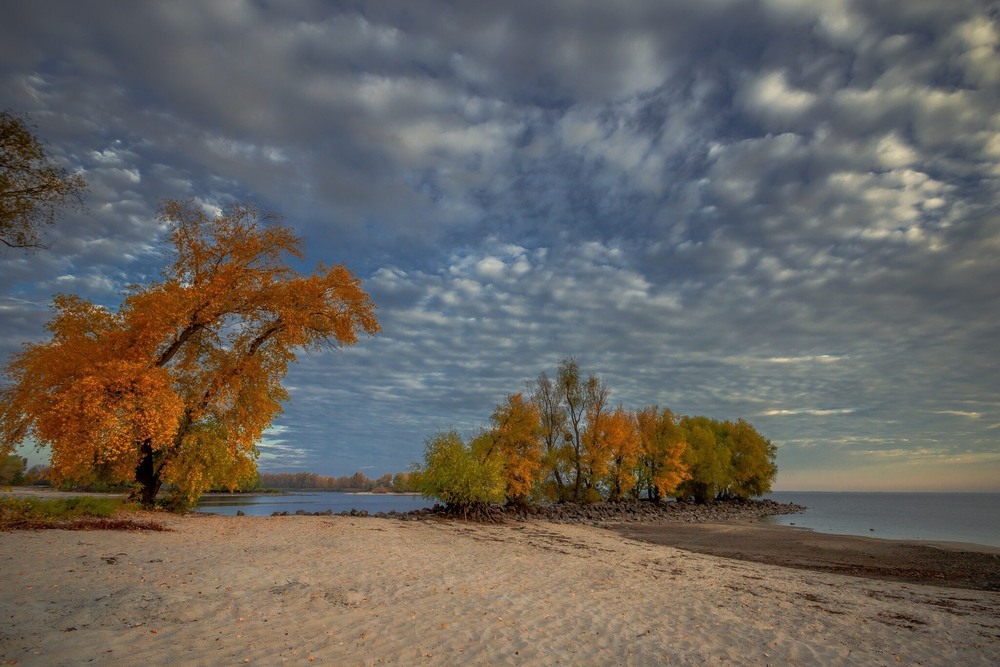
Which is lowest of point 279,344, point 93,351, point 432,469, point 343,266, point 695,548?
point 695,548

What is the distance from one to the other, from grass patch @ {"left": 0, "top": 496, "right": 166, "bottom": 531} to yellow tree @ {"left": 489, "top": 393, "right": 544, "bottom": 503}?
84.2 ft

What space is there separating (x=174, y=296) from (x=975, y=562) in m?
39.4

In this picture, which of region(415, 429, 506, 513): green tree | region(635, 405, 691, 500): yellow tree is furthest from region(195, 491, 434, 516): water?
region(635, 405, 691, 500): yellow tree

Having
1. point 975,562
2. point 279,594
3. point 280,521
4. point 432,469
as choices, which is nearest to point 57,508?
point 280,521

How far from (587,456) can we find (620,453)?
204 inches

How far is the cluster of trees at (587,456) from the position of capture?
33000 millimetres

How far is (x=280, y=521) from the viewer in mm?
22766

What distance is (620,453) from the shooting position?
5784 cm

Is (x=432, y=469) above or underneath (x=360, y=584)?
above

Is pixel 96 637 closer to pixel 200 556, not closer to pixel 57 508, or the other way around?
pixel 200 556

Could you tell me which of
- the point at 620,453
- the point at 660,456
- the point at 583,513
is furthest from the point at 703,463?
the point at 583,513

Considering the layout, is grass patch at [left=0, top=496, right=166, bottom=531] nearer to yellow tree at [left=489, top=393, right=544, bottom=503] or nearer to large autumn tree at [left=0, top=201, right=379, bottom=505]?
large autumn tree at [left=0, top=201, right=379, bottom=505]

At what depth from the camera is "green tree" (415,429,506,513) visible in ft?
105

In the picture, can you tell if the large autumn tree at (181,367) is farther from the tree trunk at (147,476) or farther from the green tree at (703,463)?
the green tree at (703,463)
